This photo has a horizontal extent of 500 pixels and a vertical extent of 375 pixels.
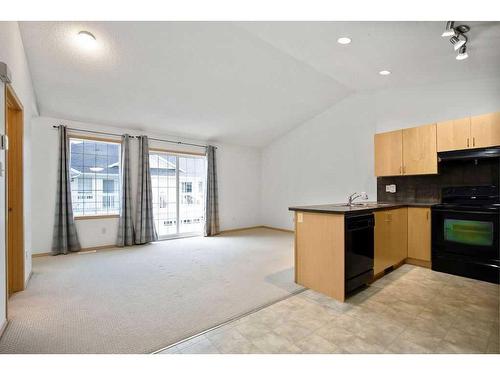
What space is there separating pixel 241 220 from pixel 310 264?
4.29 metres

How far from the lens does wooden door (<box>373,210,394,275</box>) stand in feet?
9.68

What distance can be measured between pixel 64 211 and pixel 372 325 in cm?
473

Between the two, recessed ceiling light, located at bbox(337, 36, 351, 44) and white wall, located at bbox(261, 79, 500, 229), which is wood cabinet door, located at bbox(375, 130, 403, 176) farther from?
recessed ceiling light, located at bbox(337, 36, 351, 44)

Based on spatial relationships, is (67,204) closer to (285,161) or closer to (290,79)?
(290,79)

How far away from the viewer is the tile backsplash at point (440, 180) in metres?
3.33

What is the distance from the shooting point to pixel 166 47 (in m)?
3.12

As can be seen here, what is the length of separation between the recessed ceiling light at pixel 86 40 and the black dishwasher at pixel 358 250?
342cm

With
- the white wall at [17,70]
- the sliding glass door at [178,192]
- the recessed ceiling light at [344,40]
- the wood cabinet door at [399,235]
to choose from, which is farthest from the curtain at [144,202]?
the wood cabinet door at [399,235]

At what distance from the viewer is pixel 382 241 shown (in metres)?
3.07

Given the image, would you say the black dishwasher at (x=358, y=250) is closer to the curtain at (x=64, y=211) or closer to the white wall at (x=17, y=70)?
the white wall at (x=17, y=70)

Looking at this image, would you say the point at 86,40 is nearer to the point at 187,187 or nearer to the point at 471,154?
the point at 187,187

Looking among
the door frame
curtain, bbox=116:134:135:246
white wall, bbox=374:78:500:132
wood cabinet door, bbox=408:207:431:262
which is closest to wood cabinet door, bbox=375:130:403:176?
white wall, bbox=374:78:500:132

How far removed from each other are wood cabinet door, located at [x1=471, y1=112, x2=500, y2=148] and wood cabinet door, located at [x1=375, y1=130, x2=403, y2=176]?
0.89m
